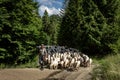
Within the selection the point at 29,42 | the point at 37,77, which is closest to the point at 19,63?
the point at 29,42

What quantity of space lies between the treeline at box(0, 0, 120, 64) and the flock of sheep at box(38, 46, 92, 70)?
12.2 feet

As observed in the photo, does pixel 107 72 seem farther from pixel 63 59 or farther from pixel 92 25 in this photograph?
pixel 92 25

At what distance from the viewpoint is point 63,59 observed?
27.3 metres

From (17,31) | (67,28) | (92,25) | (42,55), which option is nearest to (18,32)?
(17,31)

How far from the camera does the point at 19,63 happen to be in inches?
1241

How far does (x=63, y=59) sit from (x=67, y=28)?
8.99 m

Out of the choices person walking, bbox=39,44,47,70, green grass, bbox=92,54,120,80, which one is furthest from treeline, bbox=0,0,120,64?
green grass, bbox=92,54,120,80

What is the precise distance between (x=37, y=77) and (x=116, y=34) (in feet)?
49.5

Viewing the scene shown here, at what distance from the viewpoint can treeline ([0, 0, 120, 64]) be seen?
30578 mm

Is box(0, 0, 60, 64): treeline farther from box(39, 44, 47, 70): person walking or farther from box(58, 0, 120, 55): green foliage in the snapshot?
box(39, 44, 47, 70): person walking

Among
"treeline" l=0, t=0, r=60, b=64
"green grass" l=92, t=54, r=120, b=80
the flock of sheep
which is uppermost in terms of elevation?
"treeline" l=0, t=0, r=60, b=64

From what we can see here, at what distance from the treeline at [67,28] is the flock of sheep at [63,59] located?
3.72m

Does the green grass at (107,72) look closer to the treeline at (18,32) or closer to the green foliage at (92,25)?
the treeline at (18,32)

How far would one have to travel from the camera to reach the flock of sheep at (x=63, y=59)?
86.5 feet
